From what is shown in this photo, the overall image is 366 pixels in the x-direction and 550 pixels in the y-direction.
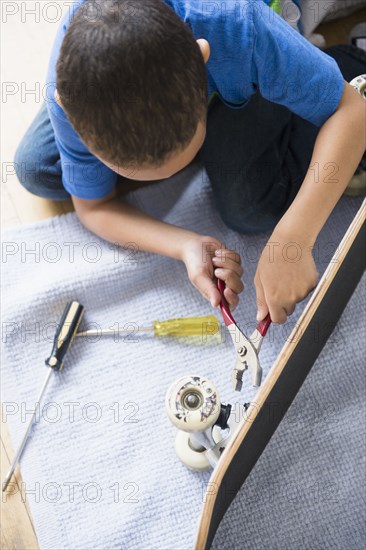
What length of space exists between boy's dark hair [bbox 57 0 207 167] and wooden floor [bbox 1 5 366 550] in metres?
0.51

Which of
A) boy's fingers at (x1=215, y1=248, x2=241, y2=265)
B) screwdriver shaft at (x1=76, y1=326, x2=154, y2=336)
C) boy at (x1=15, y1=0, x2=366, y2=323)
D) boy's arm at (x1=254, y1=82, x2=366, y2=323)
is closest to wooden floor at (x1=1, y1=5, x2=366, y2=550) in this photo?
boy at (x1=15, y1=0, x2=366, y2=323)

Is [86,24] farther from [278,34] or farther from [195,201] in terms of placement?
[195,201]

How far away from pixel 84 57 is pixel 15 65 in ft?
2.29

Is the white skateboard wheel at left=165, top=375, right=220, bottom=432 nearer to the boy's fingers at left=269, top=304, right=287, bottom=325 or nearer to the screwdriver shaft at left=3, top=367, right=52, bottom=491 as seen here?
the boy's fingers at left=269, top=304, right=287, bottom=325

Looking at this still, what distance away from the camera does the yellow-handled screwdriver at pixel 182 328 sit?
976mm

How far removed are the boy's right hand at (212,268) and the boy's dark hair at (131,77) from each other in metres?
0.27

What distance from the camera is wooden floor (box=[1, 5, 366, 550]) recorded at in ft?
3.61

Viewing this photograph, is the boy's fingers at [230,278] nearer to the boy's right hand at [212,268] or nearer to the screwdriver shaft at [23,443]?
the boy's right hand at [212,268]

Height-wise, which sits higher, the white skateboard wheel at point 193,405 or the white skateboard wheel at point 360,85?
the white skateboard wheel at point 360,85

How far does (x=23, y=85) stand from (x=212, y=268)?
1.91 feet

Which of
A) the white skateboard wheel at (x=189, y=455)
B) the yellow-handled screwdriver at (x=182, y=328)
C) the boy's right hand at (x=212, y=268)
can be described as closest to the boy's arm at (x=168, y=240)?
the boy's right hand at (x=212, y=268)

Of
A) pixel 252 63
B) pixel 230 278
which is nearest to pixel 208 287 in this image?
pixel 230 278

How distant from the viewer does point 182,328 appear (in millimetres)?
978

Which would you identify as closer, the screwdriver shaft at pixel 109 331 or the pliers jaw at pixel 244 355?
the pliers jaw at pixel 244 355
